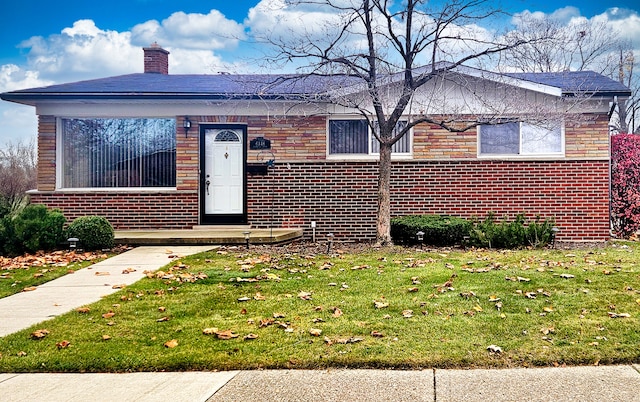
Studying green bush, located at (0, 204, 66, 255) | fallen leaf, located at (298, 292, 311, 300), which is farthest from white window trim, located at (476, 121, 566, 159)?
green bush, located at (0, 204, 66, 255)

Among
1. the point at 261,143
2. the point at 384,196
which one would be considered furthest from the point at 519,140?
the point at 261,143

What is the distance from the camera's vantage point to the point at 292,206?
13062 millimetres

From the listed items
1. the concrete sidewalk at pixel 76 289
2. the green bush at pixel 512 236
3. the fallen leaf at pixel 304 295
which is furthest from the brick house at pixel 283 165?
the fallen leaf at pixel 304 295

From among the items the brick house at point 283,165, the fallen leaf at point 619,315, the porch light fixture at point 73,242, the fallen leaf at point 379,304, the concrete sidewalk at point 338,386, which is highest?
the brick house at point 283,165

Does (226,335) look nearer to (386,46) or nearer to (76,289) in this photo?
(76,289)

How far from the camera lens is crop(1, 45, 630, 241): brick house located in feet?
41.9

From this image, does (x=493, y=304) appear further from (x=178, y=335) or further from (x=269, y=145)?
(x=269, y=145)

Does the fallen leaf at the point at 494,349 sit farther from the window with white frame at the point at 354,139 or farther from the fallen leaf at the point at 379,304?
the window with white frame at the point at 354,139

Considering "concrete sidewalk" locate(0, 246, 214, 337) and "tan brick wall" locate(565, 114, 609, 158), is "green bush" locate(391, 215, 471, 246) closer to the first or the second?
"tan brick wall" locate(565, 114, 609, 158)

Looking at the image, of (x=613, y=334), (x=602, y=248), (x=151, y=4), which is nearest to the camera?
(x=613, y=334)

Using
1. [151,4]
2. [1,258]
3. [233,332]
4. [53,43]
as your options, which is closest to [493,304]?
[233,332]

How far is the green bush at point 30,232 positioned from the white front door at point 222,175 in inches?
136

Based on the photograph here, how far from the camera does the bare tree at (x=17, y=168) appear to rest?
18953mm

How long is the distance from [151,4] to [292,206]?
299 inches
